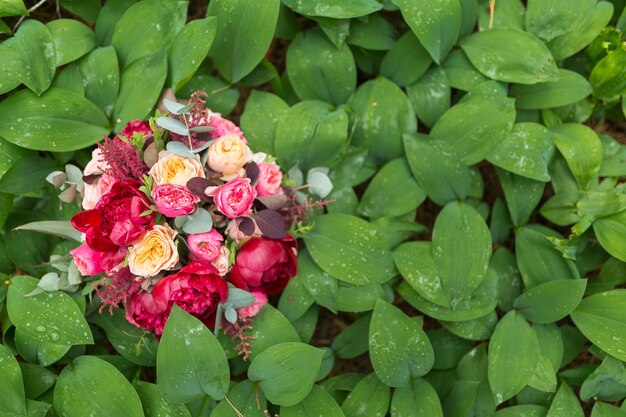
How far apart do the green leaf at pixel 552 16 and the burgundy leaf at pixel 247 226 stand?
0.68 m

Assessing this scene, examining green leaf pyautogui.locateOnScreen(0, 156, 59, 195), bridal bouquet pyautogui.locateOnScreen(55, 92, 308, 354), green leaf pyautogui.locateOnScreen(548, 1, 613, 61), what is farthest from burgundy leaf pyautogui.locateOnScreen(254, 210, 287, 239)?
green leaf pyautogui.locateOnScreen(548, 1, 613, 61)

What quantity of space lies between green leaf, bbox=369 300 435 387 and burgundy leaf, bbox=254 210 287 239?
220mm

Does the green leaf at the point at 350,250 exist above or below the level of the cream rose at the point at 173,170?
below

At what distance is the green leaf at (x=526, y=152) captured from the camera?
1.08 m

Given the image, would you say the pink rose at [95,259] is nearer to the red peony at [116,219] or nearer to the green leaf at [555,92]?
the red peony at [116,219]

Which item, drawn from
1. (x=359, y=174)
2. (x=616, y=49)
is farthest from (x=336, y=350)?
(x=616, y=49)

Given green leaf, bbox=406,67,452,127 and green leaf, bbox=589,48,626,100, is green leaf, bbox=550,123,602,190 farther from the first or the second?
green leaf, bbox=406,67,452,127

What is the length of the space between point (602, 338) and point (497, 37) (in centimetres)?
60

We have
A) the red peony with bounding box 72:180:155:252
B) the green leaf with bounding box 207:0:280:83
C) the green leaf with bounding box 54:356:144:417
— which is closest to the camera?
the red peony with bounding box 72:180:155:252

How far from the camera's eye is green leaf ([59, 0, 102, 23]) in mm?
1125

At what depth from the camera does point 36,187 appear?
1062mm

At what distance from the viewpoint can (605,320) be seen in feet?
3.42

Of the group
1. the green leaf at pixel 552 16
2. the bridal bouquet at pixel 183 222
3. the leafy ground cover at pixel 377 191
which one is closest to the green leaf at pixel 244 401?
the leafy ground cover at pixel 377 191

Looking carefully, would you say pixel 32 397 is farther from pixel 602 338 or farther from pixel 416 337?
pixel 602 338
